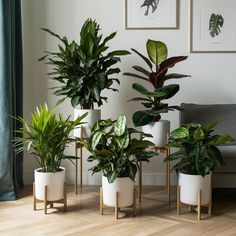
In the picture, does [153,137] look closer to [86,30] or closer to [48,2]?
[86,30]

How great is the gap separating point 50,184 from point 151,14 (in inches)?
74.8

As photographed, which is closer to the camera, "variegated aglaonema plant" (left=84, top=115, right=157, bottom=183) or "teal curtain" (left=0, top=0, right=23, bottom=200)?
"variegated aglaonema plant" (left=84, top=115, right=157, bottom=183)

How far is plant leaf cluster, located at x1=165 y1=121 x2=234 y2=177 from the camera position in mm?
3361

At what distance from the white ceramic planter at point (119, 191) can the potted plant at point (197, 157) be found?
0.38 meters

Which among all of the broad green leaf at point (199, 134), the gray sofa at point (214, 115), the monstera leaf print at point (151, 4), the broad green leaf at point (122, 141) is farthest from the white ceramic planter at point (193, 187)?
the monstera leaf print at point (151, 4)

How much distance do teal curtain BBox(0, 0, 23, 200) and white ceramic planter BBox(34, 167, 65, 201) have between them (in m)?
0.46

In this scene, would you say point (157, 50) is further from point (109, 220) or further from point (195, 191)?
point (109, 220)

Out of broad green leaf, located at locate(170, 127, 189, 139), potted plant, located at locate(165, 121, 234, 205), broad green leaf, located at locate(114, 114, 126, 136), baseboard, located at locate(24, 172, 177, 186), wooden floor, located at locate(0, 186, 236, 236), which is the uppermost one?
broad green leaf, located at locate(114, 114, 126, 136)

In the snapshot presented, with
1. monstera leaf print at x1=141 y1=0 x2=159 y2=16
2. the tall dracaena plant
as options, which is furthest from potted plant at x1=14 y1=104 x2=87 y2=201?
monstera leaf print at x1=141 y1=0 x2=159 y2=16

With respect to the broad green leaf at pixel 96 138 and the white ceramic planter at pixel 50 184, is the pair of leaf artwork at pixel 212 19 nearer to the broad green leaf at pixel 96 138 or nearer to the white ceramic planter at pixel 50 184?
the broad green leaf at pixel 96 138

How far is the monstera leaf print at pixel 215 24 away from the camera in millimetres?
4309

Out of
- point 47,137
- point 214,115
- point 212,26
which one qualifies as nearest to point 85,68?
point 47,137

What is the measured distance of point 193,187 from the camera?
11.2 ft

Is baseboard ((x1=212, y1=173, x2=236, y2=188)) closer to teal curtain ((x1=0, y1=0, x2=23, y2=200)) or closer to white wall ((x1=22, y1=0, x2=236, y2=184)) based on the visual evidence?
white wall ((x1=22, y1=0, x2=236, y2=184))
